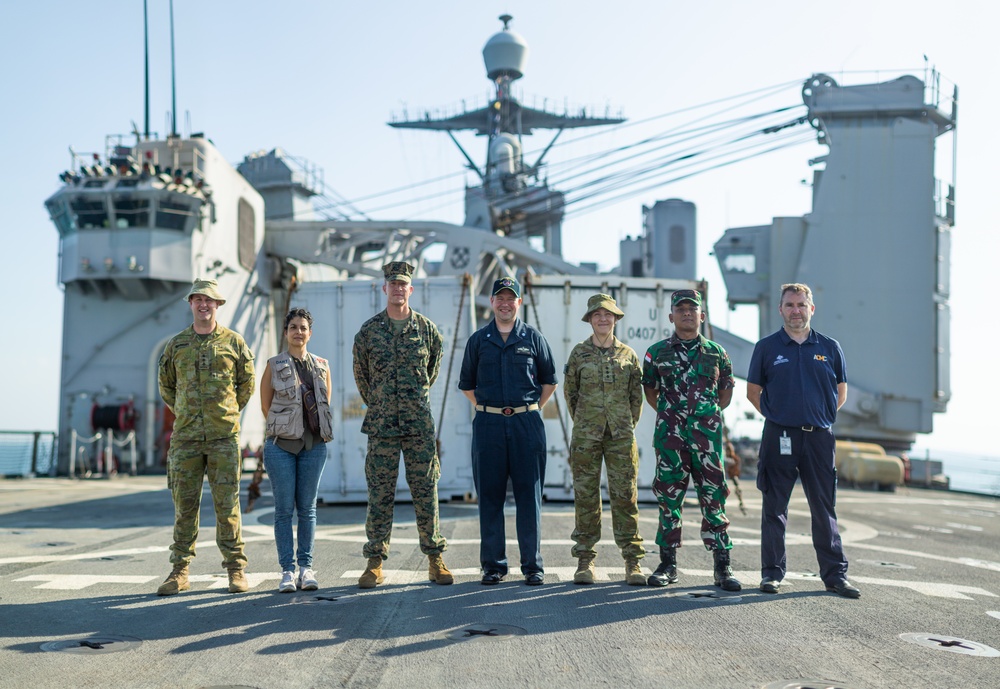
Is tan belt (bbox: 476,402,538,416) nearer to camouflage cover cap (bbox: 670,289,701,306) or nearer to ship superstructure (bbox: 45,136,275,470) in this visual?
camouflage cover cap (bbox: 670,289,701,306)

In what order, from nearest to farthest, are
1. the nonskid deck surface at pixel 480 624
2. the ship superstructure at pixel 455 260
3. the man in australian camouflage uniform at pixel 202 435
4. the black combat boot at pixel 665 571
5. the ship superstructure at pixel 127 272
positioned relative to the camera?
the nonskid deck surface at pixel 480 624, the man in australian camouflage uniform at pixel 202 435, the black combat boot at pixel 665 571, the ship superstructure at pixel 455 260, the ship superstructure at pixel 127 272

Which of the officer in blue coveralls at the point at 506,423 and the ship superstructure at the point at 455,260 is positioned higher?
the ship superstructure at the point at 455,260

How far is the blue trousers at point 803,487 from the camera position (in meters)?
6.12

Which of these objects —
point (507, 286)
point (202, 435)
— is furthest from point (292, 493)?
point (507, 286)

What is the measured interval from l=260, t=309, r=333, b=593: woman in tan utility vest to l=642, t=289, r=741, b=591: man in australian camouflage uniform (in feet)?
8.02

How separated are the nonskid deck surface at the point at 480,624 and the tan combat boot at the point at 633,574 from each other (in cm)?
12

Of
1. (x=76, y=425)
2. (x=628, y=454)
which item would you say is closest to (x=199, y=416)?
(x=628, y=454)

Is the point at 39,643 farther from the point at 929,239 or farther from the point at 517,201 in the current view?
the point at 517,201

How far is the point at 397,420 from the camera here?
6301mm

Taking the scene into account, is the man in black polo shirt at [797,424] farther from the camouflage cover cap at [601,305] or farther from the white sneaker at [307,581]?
the white sneaker at [307,581]

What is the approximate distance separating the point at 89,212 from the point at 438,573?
19785 mm

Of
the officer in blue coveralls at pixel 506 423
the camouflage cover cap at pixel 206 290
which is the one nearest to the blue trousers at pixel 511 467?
the officer in blue coveralls at pixel 506 423

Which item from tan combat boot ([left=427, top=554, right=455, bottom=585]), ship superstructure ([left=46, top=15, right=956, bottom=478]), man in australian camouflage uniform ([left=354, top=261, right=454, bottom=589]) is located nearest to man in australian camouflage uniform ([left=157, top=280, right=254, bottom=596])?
man in australian camouflage uniform ([left=354, top=261, right=454, bottom=589])

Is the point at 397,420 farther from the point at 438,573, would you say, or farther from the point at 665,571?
the point at 665,571
